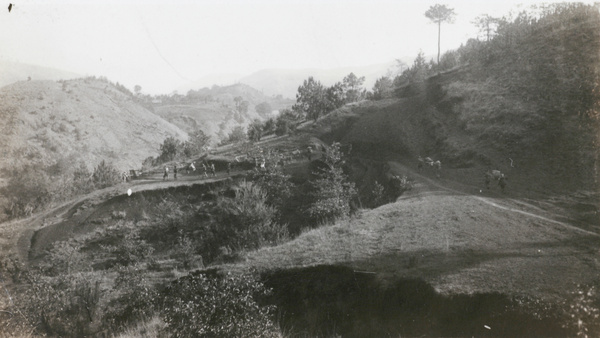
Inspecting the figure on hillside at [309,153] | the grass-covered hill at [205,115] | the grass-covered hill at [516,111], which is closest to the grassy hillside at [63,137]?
the grass-covered hill at [205,115]

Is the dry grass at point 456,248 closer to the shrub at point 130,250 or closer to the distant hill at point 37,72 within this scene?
the shrub at point 130,250

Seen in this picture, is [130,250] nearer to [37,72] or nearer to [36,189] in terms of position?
[36,189]

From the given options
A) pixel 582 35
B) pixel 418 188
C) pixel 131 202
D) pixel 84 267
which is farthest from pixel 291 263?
pixel 582 35

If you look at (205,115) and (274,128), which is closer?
(274,128)

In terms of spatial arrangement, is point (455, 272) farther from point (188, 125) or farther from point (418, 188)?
point (188, 125)

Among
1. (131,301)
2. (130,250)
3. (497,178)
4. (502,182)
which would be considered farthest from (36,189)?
(502,182)

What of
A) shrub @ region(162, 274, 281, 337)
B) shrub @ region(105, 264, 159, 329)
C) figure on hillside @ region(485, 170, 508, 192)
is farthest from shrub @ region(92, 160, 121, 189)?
figure on hillside @ region(485, 170, 508, 192)

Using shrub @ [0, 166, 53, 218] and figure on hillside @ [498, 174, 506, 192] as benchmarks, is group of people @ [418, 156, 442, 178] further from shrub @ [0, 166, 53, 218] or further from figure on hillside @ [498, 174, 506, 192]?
shrub @ [0, 166, 53, 218]
